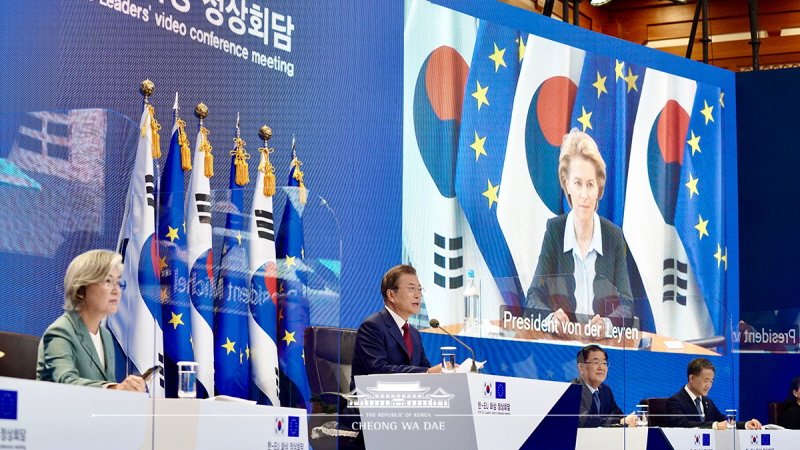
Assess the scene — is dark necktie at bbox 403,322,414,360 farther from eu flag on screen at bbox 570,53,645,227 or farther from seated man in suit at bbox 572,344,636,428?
eu flag on screen at bbox 570,53,645,227

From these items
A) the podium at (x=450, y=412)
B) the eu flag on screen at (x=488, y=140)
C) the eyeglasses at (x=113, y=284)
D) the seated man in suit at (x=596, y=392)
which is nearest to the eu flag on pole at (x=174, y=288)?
the eyeglasses at (x=113, y=284)

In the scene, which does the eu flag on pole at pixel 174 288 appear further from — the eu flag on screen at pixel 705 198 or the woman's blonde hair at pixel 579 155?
the eu flag on screen at pixel 705 198

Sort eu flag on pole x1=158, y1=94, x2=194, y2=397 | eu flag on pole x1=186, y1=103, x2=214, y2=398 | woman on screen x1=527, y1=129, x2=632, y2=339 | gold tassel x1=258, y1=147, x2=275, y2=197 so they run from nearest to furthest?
eu flag on pole x1=158, y1=94, x2=194, y2=397 → eu flag on pole x1=186, y1=103, x2=214, y2=398 → gold tassel x1=258, y1=147, x2=275, y2=197 → woman on screen x1=527, y1=129, x2=632, y2=339

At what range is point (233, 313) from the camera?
3398 millimetres

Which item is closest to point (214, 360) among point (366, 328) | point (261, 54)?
point (366, 328)

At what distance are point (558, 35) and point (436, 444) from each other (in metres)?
4.53

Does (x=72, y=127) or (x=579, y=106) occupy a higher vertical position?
(x=579, y=106)

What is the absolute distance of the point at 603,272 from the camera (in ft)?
24.6

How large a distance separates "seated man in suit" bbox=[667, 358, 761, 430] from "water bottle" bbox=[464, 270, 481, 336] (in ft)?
3.68

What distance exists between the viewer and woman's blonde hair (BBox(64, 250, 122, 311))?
9.31 feet

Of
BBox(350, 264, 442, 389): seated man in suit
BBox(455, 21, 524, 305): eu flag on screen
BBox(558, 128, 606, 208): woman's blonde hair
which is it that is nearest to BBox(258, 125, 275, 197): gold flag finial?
BBox(350, 264, 442, 389): seated man in suit

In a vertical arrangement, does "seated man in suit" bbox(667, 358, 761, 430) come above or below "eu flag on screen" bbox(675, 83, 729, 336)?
below

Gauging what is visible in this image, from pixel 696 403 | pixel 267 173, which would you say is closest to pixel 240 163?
pixel 267 173

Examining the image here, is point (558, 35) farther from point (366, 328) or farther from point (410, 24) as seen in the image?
point (366, 328)
